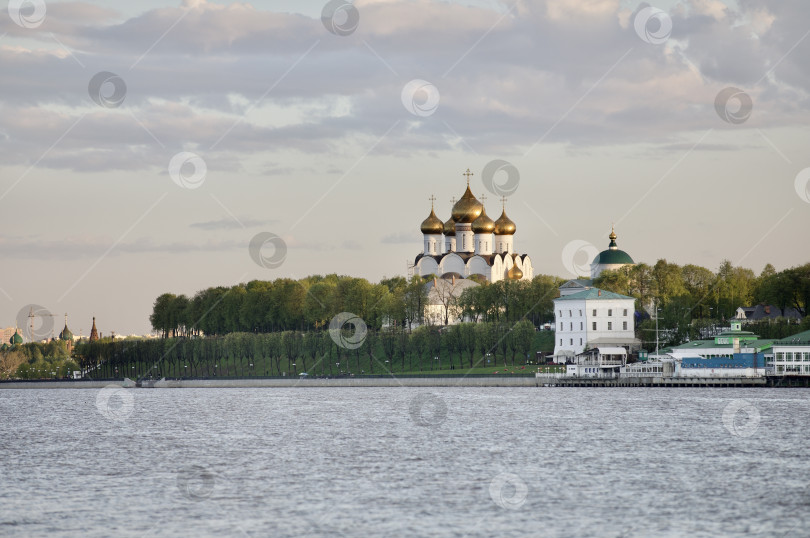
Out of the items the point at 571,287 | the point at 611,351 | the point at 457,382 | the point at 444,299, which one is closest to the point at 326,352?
the point at 444,299

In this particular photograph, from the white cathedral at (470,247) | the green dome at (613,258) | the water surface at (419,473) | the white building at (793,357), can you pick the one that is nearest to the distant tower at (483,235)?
the white cathedral at (470,247)

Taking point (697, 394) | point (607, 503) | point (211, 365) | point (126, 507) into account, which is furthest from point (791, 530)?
point (211, 365)

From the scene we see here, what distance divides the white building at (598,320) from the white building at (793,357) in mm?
24430

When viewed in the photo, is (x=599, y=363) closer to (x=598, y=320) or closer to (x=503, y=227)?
(x=598, y=320)

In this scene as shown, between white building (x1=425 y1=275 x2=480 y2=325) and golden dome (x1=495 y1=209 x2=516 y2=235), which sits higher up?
golden dome (x1=495 y1=209 x2=516 y2=235)

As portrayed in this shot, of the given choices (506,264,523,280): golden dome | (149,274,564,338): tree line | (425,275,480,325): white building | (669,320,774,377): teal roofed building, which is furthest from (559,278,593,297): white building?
(669,320,774,377): teal roofed building

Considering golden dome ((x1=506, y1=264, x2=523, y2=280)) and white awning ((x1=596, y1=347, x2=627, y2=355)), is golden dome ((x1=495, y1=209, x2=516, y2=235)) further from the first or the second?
white awning ((x1=596, y1=347, x2=627, y2=355))

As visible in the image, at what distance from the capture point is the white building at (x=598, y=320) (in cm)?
13638

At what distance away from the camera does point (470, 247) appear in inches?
7185

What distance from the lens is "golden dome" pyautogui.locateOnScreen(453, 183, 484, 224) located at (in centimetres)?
18100

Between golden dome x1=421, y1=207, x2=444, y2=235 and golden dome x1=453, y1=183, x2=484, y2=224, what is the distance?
347cm

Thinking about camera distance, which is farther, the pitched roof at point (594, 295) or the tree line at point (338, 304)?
the tree line at point (338, 304)

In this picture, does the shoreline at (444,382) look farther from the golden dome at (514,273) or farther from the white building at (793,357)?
the golden dome at (514,273)

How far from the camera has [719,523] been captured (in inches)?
1407
